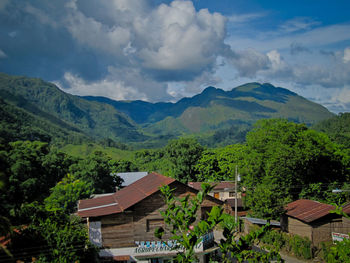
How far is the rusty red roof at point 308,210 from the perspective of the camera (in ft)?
80.1

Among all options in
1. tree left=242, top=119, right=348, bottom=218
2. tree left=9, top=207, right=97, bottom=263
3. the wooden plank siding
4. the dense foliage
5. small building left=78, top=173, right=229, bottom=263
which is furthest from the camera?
the dense foliage

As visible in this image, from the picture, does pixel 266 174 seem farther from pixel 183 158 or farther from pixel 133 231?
pixel 183 158

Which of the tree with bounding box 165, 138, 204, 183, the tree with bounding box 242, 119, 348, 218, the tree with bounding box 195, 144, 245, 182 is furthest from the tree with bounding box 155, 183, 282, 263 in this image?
the tree with bounding box 165, 138, 204, 183

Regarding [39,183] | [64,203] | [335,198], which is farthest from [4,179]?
[39,183]

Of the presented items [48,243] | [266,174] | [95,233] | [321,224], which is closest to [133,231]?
[95,233]

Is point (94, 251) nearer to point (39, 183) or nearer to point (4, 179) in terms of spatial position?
point (4, 179)

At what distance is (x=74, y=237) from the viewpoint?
16172mm

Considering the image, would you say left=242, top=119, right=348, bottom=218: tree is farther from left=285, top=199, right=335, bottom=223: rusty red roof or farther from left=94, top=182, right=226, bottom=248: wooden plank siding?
left=94, top=182, right=226, bottom=248: wooden plank siding

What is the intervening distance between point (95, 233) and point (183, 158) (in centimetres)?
3725

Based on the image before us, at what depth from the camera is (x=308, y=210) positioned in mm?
26172

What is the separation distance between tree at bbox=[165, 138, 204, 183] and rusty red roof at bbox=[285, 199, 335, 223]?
27835 mm

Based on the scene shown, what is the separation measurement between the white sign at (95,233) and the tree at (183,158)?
37.1 meters

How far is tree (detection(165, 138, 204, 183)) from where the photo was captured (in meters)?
56.1

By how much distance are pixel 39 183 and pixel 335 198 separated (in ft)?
119
